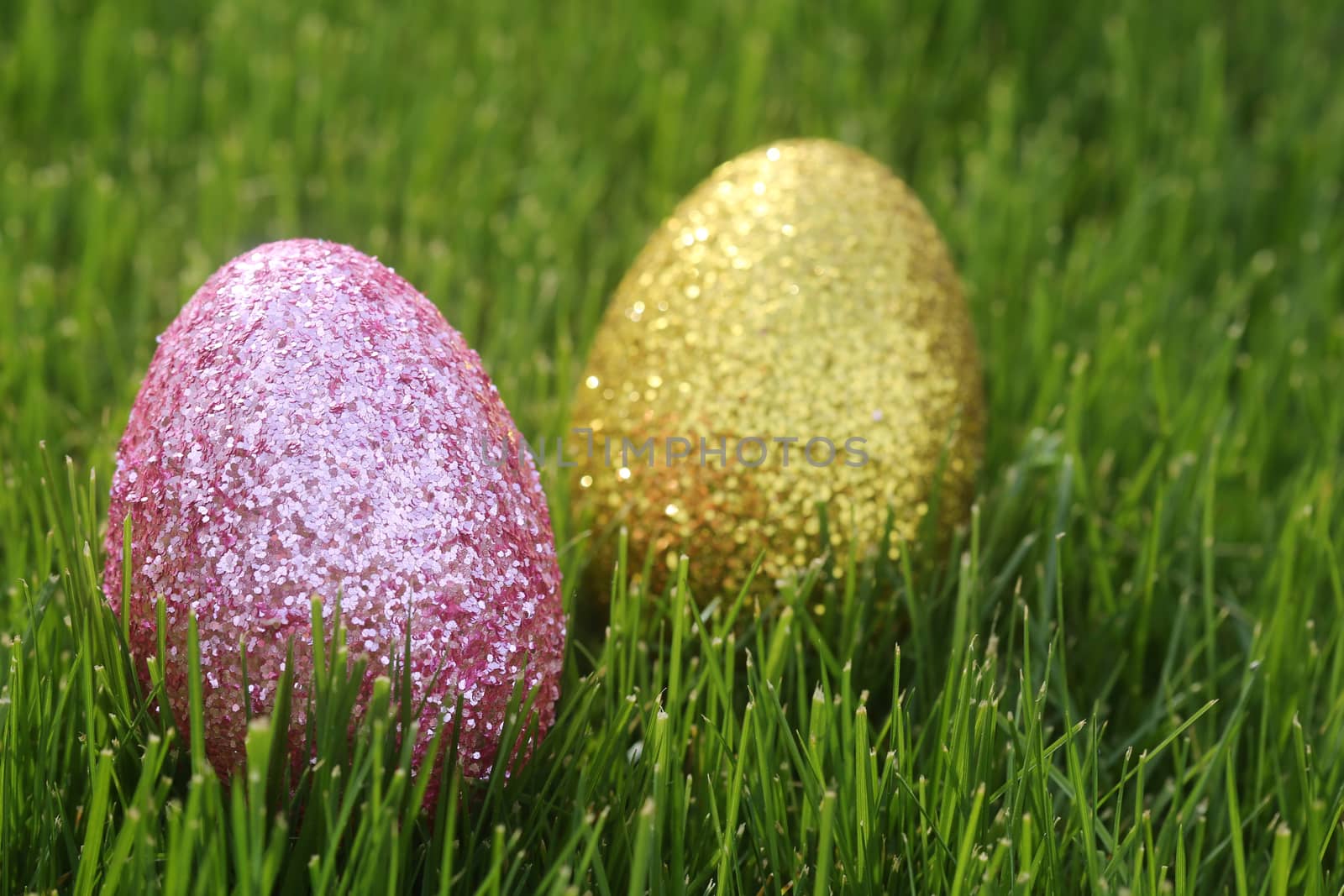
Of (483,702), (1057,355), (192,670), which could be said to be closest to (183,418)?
(192,670)

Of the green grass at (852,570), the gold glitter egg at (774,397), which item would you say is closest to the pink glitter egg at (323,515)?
the green grass at (852,570)

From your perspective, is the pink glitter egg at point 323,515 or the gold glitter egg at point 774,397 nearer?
the pink glitter egg at point 323,515

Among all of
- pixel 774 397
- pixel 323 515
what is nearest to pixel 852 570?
pixel 774 397

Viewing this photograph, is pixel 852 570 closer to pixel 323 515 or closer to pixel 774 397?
pixel 774 397

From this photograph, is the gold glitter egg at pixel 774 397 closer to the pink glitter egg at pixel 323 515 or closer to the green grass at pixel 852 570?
the green grass at pixel 852 570
